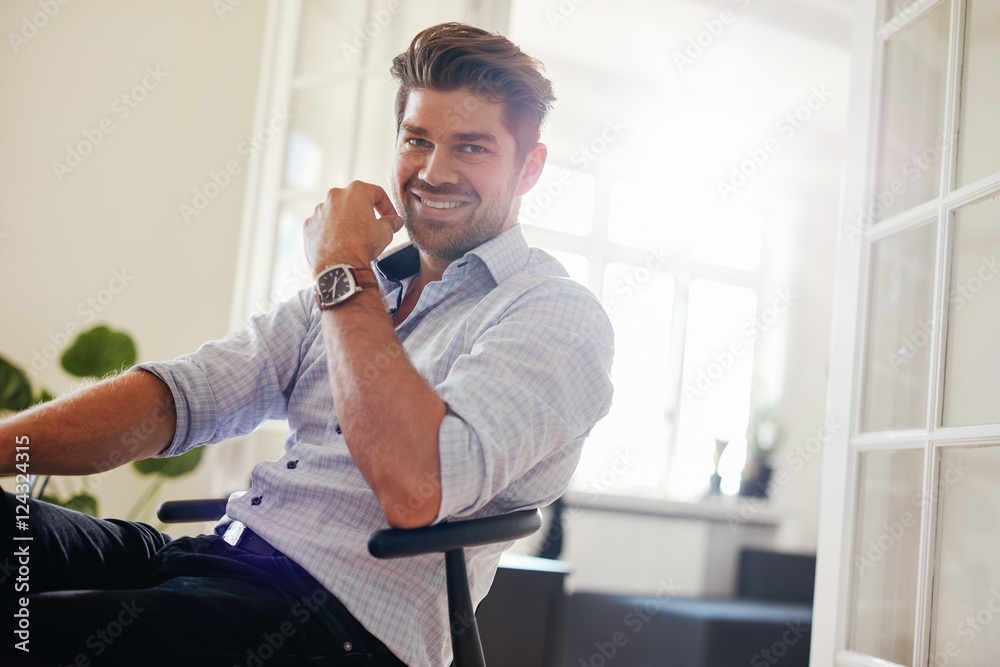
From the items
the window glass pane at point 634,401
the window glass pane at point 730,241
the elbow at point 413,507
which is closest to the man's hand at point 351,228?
the elbow at point 413,507

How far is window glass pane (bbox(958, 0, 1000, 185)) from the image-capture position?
55.8 inches

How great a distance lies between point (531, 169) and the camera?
1499 mm

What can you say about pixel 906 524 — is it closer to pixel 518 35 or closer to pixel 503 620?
→ pixel 503 620

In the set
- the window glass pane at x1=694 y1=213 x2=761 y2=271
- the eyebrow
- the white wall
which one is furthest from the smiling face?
the window glass pane at x1=694 y1=213 x2=761 y2=271

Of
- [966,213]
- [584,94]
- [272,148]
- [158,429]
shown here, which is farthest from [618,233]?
[158,429]

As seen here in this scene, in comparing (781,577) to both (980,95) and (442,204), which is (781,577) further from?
(442,204)

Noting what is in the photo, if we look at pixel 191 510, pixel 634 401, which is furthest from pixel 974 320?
pixel 634 401

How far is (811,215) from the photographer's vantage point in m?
5.54

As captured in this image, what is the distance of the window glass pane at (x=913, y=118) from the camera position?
1573 mm

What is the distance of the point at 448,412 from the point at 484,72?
67 centimetres

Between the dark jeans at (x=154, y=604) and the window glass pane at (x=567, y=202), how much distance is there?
415 cm

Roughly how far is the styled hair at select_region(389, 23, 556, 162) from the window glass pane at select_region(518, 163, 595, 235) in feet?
11.9

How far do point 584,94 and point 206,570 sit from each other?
456cm

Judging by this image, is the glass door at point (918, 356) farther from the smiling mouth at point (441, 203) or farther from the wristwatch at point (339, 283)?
the wristwatch at point (339, 283)
